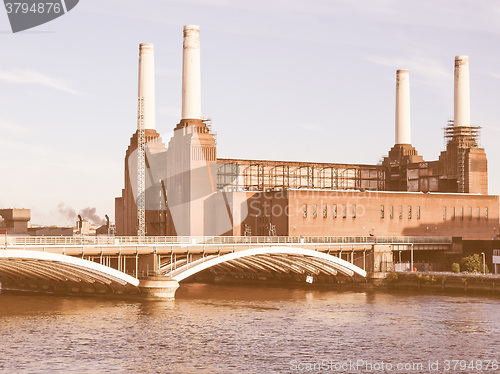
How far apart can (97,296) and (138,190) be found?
49.6 meters

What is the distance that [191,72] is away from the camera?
123m

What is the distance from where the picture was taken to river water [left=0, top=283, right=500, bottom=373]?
52094 mm

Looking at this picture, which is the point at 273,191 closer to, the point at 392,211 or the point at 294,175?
the point at 392,211

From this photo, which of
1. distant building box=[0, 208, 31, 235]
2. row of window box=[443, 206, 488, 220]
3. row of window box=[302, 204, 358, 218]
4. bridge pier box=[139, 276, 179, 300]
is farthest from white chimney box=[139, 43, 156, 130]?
bridge pier box=[139, 276, 179, 300]

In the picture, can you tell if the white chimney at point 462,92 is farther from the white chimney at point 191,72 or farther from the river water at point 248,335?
the river water at point 248,335

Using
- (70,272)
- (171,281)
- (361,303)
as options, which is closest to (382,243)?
(361,303)

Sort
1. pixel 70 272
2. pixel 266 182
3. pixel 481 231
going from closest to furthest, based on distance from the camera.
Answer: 1. pixel 70 272
2. pixel 481 231
3. pixel 266 182

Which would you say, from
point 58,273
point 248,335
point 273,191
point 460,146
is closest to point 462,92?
point 460,146

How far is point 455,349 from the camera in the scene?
57406 mm

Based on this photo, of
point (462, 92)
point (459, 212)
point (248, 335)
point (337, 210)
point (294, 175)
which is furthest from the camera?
point (294, 175)

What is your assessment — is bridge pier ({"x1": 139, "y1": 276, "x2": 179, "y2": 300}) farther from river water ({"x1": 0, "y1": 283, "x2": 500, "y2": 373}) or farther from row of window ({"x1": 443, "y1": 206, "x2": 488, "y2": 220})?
row of window ({"x1": 443, "y1": 206, "x2": 488, "y2": 220})

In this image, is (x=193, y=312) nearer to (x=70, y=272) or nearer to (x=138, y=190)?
(x=70, y=272)

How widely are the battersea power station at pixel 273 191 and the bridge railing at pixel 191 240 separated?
24.7 feet

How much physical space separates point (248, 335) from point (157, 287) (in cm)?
2003
